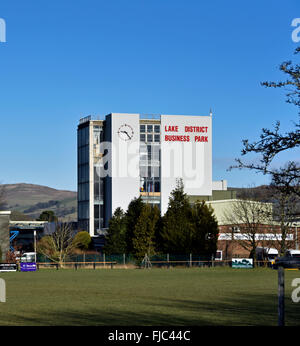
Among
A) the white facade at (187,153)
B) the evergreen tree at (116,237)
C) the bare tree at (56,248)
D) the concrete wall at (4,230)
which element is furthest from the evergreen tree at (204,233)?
the white facade at (187,153)

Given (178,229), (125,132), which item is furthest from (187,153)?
(178,229)

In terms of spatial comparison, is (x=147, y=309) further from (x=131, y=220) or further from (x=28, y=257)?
(x=28, y=257)

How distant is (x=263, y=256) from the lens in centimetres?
9050

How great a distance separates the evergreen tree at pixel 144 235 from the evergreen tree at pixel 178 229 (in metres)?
1.76

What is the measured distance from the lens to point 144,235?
94.5 metres

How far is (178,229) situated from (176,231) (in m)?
0.40

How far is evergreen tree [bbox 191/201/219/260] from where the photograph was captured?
91875 millimetres

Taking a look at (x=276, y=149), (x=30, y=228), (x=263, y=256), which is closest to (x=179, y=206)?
(x=263, y=256)

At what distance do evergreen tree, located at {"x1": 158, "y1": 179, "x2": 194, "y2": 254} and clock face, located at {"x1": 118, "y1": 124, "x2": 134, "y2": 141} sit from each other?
167ft

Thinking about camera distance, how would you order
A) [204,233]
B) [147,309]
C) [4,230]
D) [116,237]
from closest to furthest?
[147,309] < [204,233] < [116,237] < [4,230]

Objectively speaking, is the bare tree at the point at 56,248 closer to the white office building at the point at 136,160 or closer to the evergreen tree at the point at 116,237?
the evergreen tree at the point at 116,237

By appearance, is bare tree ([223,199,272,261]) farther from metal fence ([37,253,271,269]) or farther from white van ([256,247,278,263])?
metal fence ([37,253,271,269])

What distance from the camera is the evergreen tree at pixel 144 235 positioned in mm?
93875
